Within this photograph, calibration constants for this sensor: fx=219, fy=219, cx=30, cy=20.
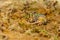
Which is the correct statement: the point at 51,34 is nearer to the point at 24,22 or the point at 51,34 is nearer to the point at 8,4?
the point at 24,22

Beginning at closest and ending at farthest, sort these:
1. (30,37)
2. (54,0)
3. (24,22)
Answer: (30,37), (24,22), (54,0)

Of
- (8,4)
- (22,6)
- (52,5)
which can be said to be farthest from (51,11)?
(8,4)

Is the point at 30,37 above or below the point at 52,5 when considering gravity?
below

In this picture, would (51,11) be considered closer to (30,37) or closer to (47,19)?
(47,19)

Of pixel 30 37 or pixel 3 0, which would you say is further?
pixel 3 0

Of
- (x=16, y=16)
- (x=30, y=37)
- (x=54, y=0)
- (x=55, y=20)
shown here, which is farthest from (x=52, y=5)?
(x=30, y=37)

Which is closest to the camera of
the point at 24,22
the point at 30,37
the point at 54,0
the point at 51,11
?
the point at 30,37

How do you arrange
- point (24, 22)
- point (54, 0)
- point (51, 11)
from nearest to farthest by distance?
point (24, 22) < point (51, 11) < point (54, 0)

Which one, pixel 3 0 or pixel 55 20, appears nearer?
pixel 55 20

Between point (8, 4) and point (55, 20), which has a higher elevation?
point (8, 4)
